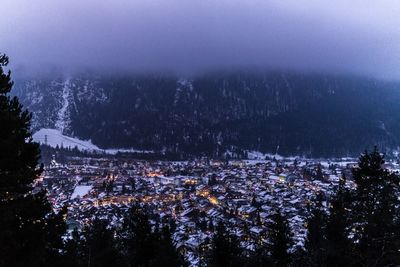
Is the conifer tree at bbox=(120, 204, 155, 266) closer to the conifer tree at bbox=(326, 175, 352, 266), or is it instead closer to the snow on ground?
the conifer tree at bbox=(326, 175, 352, 266)

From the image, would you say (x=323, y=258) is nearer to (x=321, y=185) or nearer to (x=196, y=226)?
(x=196, y=226)

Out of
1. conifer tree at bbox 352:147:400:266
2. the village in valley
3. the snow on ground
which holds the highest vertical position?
conifer tree at bbox 352:147:400:266

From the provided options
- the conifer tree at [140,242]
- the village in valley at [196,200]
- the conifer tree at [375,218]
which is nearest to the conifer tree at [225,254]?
the conifer tree at [140,242]

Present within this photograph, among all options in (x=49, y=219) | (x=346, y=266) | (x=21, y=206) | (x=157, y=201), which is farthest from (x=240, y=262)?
(x=157, y=201)

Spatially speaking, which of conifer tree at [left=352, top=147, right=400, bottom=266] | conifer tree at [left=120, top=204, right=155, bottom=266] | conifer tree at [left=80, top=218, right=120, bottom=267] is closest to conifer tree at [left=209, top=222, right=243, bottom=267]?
conifer tree at [left=120, top=204, right=155, bottom=266]

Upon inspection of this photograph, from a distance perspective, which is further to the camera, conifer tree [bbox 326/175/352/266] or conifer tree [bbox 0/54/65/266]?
conifer tree [bbox 326/175/352/266]

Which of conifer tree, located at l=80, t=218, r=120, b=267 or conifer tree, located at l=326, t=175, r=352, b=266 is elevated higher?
conifer tree, located at l=326, t=175, r=352, b=266
